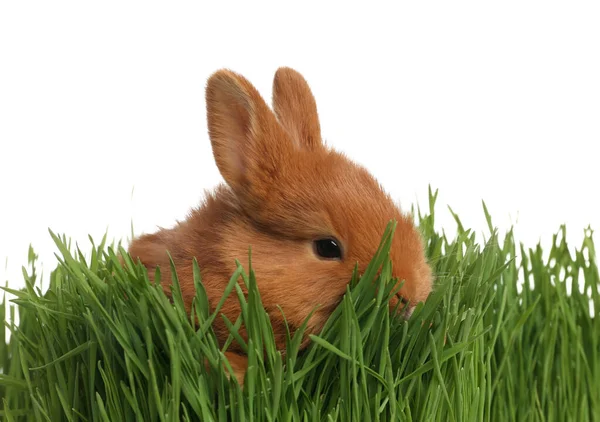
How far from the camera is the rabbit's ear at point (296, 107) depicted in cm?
153

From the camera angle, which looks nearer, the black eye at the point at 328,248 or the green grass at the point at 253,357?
the green grass at the point at 253,357

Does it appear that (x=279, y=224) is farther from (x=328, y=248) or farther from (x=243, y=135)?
(x=243, y=135)

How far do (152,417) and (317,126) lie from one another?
697 mm

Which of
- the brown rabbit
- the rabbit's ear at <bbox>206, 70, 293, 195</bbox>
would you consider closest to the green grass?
the brown rabbit

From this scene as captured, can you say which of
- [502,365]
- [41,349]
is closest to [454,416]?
[502,365]

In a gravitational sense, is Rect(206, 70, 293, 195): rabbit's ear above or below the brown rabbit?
above

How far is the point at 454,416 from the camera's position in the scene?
137 centimetres

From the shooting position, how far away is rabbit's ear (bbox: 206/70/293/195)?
135 cm

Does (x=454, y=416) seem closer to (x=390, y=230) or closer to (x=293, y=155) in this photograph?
(x=390, y=230)

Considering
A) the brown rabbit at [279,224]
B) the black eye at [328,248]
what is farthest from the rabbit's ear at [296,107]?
the black eye at [328,248]

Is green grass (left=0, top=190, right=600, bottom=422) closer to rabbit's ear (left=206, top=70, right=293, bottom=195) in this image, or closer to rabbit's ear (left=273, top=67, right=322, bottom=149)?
rabbit's ear (left=206, top=70, right=293, bottom=195)

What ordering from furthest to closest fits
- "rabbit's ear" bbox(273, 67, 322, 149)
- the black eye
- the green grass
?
"rabbit's ear" bbox(273, 67, 322, 149), the black eye, the green grass

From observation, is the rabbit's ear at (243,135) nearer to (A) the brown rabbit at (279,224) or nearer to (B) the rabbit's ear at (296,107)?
(A) the brown rabbit at (279,224)

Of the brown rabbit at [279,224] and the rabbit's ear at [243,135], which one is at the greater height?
the rabbit's ear at [243,135]
